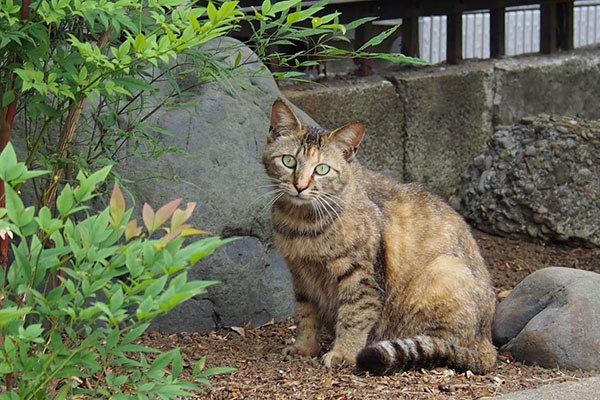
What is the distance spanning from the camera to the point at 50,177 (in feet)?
12.1

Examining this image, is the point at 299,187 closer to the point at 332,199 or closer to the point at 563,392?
A: the point at 332,199

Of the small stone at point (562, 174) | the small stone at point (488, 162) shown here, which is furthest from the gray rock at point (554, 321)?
the small stone at point (488, 162)

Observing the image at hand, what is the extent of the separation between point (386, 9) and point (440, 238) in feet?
9.41

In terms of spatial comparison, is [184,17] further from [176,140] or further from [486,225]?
[486,225]

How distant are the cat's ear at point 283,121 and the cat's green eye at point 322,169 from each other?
23 cm

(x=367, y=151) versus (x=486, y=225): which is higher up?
(x=367, y=151)

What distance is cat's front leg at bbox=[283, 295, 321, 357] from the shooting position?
4.66 metres

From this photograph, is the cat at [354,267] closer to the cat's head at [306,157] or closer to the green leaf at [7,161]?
the cat's head at [306,157]

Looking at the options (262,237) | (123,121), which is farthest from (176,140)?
(262,237)

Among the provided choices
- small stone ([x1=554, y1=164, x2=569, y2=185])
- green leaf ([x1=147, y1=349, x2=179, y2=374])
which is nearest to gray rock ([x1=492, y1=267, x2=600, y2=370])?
small stone ([x1=554, y1=164, x2=569, y2=185])

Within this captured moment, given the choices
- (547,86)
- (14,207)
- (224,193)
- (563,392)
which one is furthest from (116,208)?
(547,86)

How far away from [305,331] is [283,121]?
110cm

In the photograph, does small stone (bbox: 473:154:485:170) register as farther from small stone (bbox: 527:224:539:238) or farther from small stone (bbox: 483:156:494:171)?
small stone (bbox: 527:224:539:238)

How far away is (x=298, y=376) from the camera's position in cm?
421
